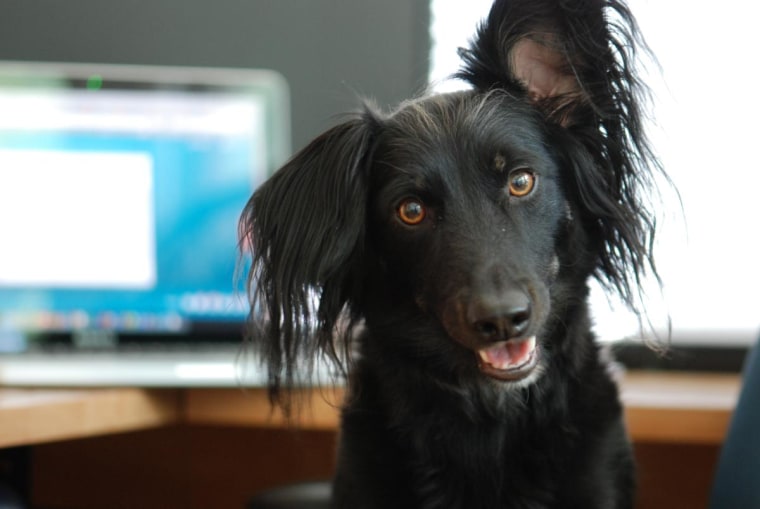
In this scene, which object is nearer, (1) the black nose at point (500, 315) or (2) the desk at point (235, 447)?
(1) the black nose at point (500, 315)

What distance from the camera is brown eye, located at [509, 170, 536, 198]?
3.80 feet

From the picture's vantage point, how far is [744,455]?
1256 mm

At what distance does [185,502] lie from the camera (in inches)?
84.9

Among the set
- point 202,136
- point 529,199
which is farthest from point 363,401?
point 202,136

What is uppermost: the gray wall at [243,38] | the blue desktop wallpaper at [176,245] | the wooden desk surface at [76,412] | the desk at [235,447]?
the gray wall at [243,38]

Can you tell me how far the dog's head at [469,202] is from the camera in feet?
3.75

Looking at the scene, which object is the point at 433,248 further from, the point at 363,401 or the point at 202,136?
the point at 202,136

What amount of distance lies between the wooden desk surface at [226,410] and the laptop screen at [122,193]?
22 centimetres

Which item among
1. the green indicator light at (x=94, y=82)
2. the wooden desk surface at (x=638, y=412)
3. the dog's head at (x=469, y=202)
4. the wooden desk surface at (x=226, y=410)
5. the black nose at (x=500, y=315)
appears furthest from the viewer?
the green indicator light at (x=94, y=82)

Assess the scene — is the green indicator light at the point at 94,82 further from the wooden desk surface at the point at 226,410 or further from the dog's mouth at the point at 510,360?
the dog's mouth at the point at 510,360

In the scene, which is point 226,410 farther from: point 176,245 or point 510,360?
point 510,360

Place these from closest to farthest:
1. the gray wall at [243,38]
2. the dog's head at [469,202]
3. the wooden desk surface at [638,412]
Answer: the dog's head at [469,202] < the wooden desk surface at [638,412] < the gray wall at [243,38]

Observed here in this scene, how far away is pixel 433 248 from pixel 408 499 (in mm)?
357

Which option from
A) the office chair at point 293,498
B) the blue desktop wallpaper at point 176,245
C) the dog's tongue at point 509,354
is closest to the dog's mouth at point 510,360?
the dog's tongue at point 509,354
